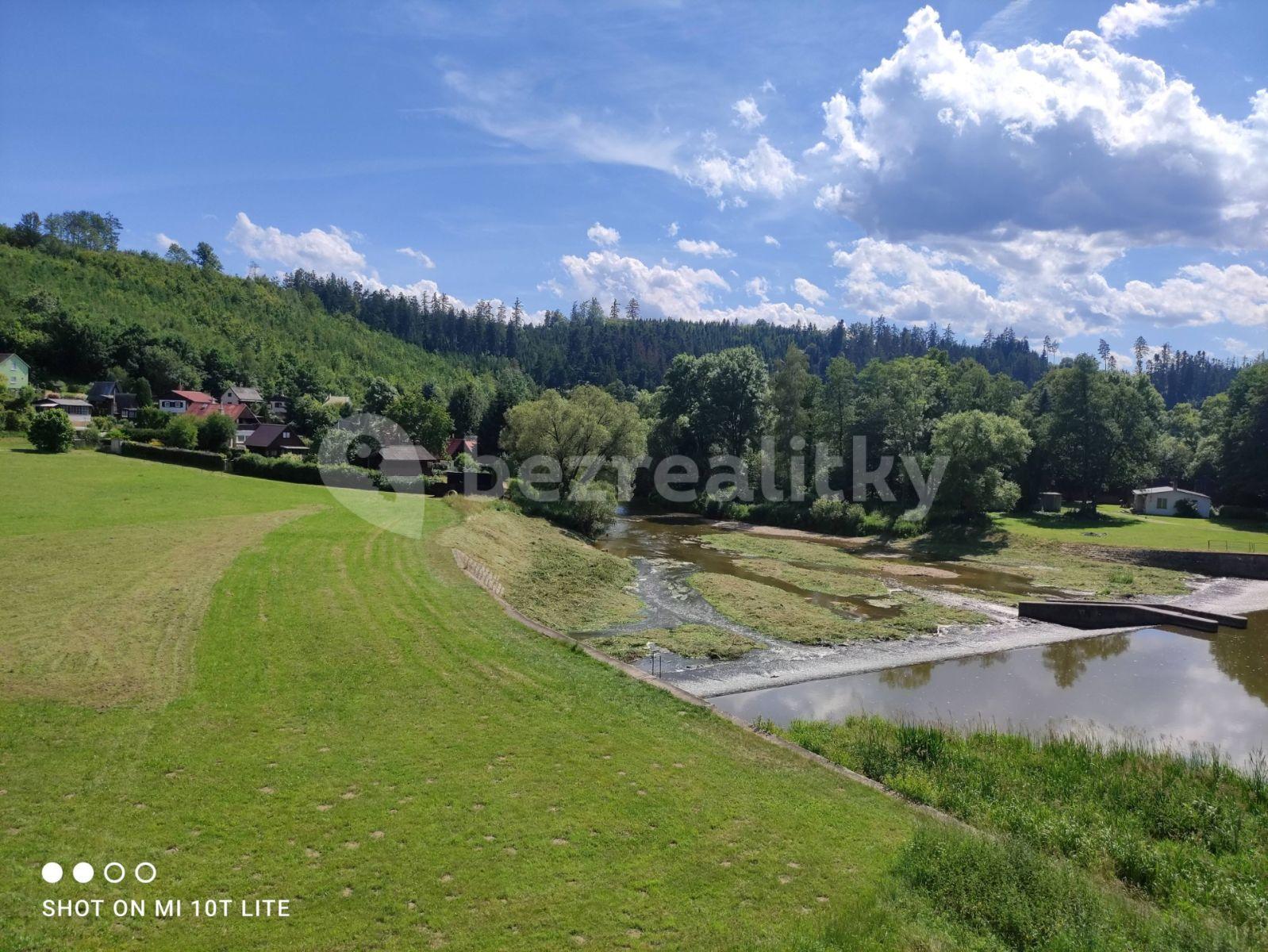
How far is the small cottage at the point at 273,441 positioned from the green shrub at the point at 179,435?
7325 mm

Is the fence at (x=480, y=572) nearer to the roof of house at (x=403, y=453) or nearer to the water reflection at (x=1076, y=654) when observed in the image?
the water reflection at (x=1076, y=654)

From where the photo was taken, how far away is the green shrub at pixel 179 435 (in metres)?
51.9

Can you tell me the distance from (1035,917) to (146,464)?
50718 mm

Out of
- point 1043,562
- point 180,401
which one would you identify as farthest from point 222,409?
point 1043,562

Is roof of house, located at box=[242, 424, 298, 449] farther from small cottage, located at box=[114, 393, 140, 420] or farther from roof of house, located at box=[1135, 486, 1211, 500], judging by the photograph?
roof of house, located at box=[1135, 486, 1211, 500]

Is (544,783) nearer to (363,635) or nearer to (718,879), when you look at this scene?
(718,879)

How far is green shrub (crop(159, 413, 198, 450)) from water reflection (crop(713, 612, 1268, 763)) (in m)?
51.3

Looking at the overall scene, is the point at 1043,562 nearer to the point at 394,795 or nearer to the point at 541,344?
the point at 394,795

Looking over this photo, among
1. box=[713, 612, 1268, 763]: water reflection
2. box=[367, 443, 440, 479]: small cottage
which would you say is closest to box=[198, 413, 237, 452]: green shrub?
box=[367, 443, 440, 479]: small cottage

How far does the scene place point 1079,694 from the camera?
63.0ft

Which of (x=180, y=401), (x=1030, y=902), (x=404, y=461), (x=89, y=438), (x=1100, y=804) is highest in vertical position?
(x=180, y=401)

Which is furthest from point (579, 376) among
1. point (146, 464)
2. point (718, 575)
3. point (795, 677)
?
point (795, 677)

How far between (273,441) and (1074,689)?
61899mm

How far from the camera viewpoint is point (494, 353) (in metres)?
176
